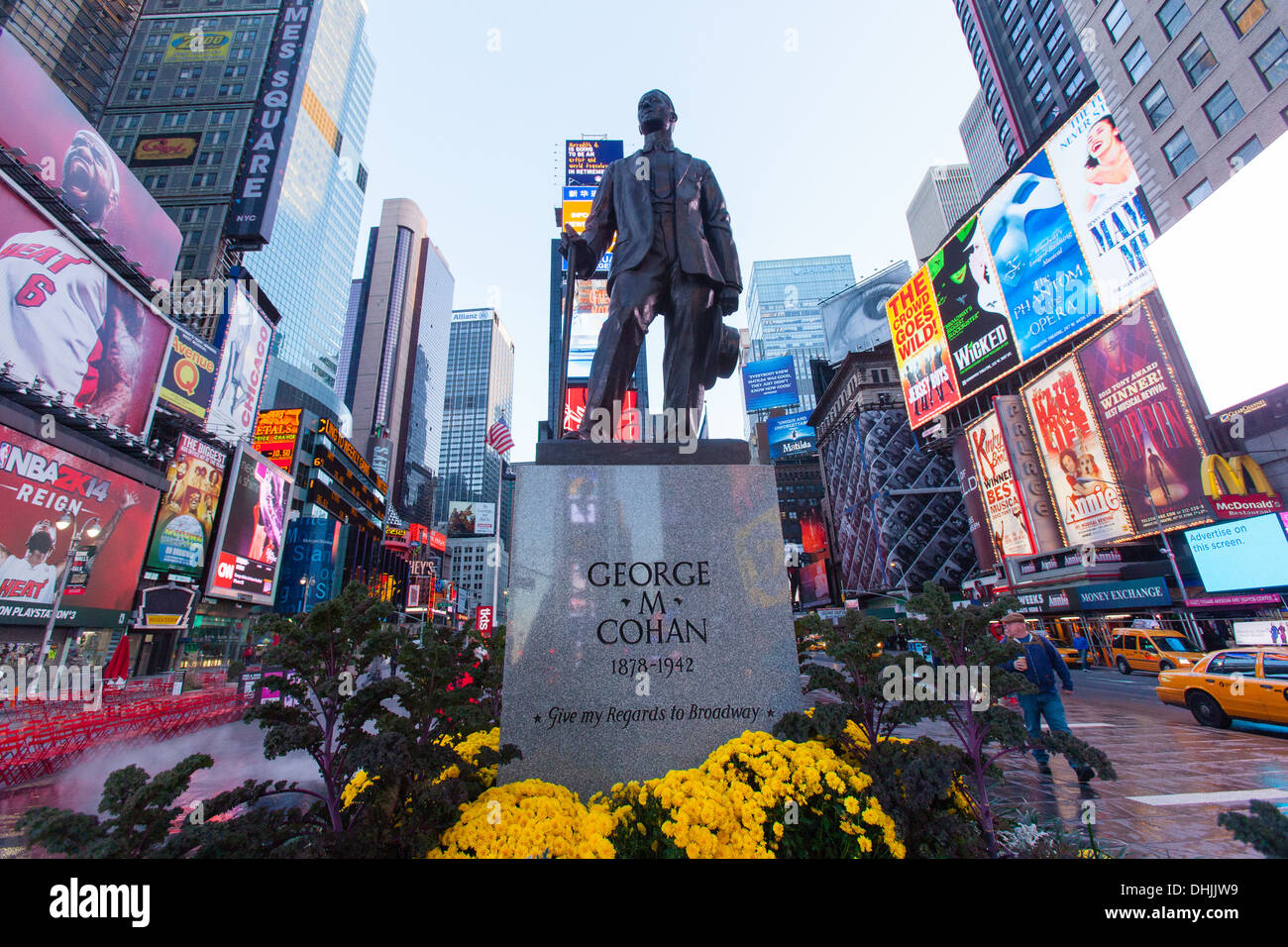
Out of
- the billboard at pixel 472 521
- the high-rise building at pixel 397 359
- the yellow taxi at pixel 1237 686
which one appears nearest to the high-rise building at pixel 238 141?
the high-rise building at pixel 397 359

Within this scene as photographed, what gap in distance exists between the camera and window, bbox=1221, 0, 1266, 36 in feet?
90.3

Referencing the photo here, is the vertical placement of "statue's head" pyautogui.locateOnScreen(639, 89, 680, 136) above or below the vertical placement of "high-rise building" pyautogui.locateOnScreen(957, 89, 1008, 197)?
below

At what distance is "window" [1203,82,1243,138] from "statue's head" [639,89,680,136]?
40.2 metres

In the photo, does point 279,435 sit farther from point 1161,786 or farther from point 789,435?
point 1161,786

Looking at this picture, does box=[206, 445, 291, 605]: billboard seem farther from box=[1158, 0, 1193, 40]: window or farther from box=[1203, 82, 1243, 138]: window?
box=[1158, 0, 1193, 40]: window

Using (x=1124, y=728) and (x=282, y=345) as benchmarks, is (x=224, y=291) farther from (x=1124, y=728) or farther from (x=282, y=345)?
(x=1124, y=728)

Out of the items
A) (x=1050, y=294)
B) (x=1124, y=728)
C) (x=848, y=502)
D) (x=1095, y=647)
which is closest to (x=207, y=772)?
(x=1124, y=728)

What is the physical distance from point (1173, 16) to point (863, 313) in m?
50.8

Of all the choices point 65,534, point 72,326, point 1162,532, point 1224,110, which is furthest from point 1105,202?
point 65,534

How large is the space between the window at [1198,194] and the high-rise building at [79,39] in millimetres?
102063

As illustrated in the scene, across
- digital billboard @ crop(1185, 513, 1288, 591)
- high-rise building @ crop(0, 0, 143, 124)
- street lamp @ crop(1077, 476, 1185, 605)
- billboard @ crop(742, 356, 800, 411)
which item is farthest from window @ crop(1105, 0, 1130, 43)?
high-rise building @ crop(0, 0, 143, 124)

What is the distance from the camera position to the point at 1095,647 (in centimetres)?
3112

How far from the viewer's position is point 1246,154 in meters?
28.3
